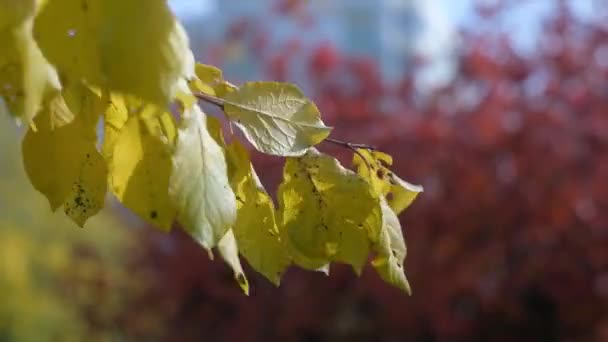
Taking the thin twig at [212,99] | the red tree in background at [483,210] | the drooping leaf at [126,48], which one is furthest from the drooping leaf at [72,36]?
the red tree in background at [483,210]

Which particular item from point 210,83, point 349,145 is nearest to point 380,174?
point 349,145

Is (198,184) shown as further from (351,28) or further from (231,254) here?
(351,28)

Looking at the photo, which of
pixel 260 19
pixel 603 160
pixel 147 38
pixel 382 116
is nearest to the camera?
pixel 147 38

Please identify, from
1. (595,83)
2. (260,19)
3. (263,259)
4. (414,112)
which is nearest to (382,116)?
(414,112)

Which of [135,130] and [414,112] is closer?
[135,130]

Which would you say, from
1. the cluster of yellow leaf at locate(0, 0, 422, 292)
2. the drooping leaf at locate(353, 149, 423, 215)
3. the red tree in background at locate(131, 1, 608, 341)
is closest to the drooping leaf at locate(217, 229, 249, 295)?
the cluster of yellow leaf at locate(0, 0, 422, 292)

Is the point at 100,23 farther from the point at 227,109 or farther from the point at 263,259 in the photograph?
the point at 263,259
